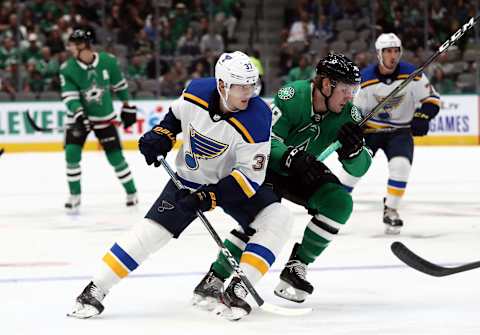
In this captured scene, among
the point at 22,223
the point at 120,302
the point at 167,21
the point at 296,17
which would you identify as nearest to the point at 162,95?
the point at 167,21

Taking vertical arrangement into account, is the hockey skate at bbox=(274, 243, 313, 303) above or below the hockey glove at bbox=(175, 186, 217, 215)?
below

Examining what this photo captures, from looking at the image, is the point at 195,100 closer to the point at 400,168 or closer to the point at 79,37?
the point at 400,168

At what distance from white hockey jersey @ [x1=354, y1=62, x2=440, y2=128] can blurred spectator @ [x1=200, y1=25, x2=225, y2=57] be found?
595 centimetres

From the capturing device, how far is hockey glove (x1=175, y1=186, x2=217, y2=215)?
3.23 meters

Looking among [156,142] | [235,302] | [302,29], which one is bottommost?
[302,29]

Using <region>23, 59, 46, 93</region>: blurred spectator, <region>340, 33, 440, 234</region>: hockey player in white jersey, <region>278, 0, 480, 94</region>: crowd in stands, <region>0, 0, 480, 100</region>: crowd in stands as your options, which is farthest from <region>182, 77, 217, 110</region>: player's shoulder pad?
<region>278, 0, 480, 94</region>: crowd in stands

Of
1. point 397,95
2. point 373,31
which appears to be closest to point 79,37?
point 397,95

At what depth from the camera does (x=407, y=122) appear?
571 centimetres

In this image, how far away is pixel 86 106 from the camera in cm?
661

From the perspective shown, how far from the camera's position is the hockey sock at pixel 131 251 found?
334 centimetres

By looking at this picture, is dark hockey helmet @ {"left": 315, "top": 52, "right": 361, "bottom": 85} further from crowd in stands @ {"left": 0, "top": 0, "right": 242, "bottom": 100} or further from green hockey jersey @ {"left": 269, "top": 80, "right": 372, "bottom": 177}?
crowd in stands @ {"left": 0, "top": 0, "right": 242, "bottom": 100}

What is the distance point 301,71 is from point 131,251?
8.16 metres

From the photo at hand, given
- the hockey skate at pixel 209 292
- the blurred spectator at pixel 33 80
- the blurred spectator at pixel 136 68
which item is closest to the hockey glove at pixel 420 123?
the hockey skate at pixel 209 292

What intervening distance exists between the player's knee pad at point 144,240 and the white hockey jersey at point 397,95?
261 cm
